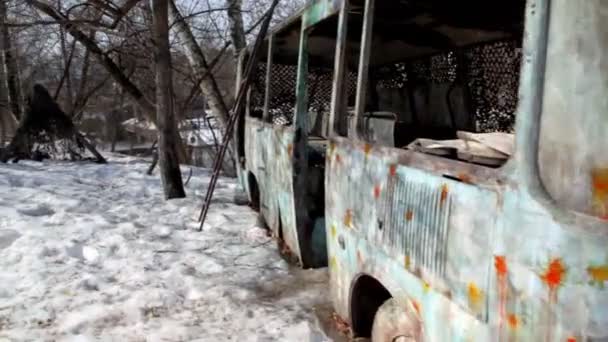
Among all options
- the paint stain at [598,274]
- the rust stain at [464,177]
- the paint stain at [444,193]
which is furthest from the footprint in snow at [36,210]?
the paint stain at [598,274]

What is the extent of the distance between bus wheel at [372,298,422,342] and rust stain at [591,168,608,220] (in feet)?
3.36

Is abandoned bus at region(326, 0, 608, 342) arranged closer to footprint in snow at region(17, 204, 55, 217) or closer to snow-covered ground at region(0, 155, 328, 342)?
snow-covered ground at region(0, 155, 328, 342)

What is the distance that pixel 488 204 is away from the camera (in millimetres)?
1713

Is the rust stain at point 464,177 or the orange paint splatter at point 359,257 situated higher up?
the rust stain at point 464,177

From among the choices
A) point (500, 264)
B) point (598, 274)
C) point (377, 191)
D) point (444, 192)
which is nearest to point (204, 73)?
point (377, 191)

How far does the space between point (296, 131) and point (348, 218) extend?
4.37 feet

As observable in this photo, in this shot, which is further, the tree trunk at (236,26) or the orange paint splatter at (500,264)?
the tree trunk at (236,26)

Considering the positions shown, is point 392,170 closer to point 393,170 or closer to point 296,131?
point 393,170

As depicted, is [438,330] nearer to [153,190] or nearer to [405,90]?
[405,90]

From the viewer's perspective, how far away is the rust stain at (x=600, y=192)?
134 centimetres

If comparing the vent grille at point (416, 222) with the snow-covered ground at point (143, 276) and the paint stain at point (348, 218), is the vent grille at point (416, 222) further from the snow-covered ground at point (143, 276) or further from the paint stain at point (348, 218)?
the snow-covered ground at point (143, 276)

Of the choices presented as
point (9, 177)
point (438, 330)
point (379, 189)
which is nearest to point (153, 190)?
point (9, 177)

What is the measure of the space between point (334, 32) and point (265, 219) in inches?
88.7

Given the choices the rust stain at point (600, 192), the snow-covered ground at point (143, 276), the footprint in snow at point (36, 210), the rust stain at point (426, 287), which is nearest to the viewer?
the rust stain at point (600, 192)
